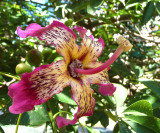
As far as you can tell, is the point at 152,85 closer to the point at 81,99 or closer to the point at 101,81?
the point at 101,81

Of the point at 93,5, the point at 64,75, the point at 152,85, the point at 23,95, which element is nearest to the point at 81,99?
the point at 64,75

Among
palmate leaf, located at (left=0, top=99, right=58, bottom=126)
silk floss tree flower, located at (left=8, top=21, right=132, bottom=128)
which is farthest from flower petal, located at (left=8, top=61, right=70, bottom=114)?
palmate leaf, located at (left=0, top=99, right=58, bottom=126)

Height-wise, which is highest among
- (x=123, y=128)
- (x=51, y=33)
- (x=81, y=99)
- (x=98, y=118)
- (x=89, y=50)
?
(x=51, y=33)

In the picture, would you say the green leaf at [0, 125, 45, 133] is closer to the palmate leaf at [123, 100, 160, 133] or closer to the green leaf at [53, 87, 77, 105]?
the green leaf at [53, 87, 77, 105]

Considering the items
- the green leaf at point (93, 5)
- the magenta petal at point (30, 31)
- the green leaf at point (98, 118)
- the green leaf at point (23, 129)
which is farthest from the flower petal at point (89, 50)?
the green leaf at point (98, 118)

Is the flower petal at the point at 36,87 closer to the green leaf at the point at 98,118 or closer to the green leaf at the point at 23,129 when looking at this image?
the green leaf at the point at 23,129

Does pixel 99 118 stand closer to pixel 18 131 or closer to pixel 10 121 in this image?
pixel 10 121
